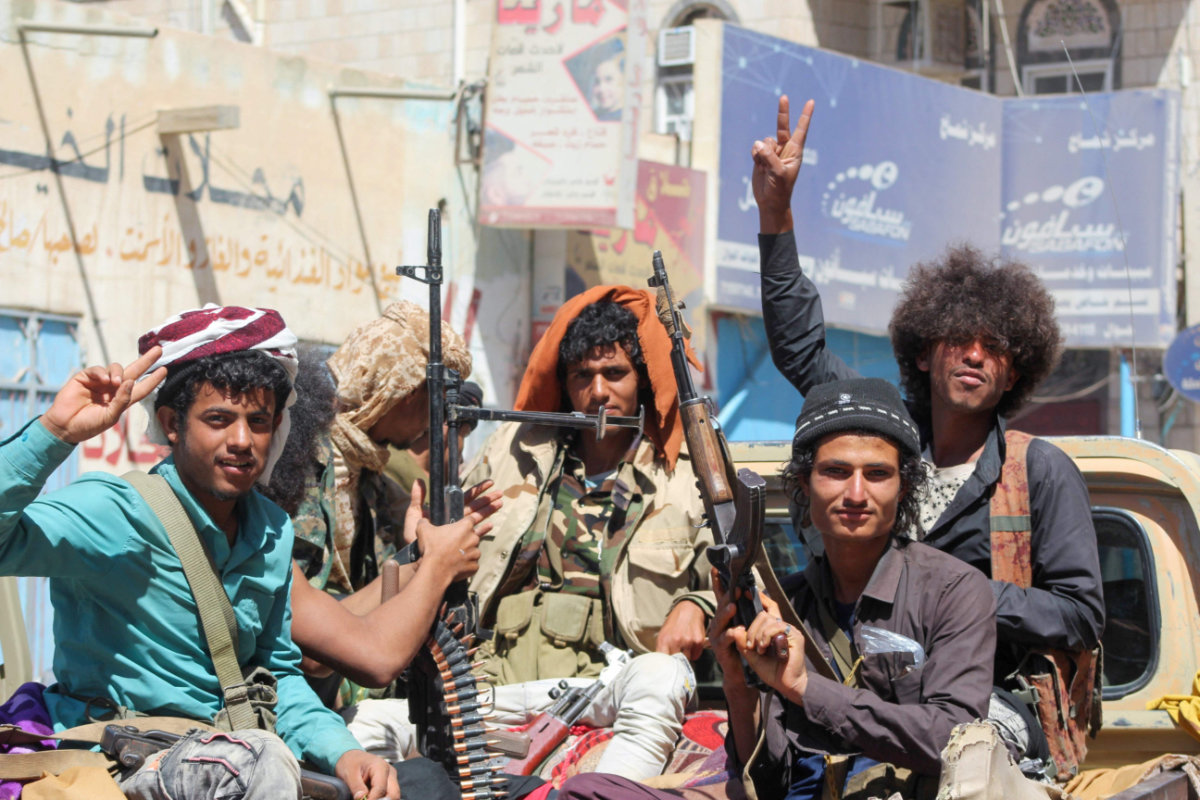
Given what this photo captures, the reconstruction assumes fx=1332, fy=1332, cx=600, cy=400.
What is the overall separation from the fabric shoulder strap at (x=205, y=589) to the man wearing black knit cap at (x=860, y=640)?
29.7 inches

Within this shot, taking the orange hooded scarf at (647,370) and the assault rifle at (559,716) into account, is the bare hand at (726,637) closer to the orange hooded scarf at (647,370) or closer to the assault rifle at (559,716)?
the assault rifle at (559,716)

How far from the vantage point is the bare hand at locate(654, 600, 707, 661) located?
3727 millimetres

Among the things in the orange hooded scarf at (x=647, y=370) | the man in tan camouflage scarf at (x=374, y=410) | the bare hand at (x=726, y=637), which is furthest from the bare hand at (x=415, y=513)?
the bare hand at (x=726, y=637)

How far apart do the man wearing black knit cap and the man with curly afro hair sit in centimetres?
35

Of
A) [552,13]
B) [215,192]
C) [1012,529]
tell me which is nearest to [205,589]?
[1012,529]

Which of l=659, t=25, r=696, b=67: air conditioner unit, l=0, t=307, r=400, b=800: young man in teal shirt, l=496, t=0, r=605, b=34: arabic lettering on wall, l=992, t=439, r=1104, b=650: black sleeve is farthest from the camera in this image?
l=659, t=25, r=696, b=67: air conditioner unit

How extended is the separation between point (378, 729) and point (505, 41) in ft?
34.2

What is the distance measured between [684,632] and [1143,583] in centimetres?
128

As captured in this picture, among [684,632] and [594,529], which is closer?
[684,632]

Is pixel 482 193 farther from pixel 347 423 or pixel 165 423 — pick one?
pixel 165 423

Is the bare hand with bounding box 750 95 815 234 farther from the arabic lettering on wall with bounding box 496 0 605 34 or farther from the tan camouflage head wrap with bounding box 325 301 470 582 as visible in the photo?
the arabic lettering on wall with bounding box 496 0 605 34

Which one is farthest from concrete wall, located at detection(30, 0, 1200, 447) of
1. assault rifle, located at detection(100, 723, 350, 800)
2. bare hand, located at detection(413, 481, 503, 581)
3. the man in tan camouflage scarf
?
assault rifle, located at detection(100, 723, 350, 800)

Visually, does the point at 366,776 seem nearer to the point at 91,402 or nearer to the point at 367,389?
the point at 91,402

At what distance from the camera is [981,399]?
11.5ft
